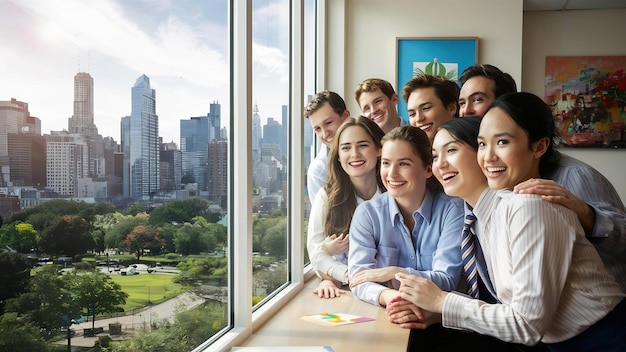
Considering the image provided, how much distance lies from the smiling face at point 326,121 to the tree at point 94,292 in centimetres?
195

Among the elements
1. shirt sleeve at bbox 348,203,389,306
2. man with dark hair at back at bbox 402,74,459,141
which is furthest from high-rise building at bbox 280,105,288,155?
shirt sleeve at bbox 348,203,389,306

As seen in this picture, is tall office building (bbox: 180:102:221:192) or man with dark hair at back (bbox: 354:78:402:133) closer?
tall office building (bbox: 180:102:221:192)

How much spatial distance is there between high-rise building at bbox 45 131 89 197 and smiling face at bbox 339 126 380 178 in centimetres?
157

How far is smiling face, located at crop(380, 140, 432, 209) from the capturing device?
2.51 metres

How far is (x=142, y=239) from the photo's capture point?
1.68m

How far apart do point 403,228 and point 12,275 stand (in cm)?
166

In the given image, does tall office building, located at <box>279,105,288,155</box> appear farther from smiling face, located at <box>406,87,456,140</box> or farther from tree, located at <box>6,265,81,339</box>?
tree, located at <box>6,265,81,339</box>

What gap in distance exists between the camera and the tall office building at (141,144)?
5.28ft

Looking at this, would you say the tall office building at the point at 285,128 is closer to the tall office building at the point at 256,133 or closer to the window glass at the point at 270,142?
the window glass at the point at 270,142

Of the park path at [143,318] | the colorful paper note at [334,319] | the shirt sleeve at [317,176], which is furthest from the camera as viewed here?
the shirt sleeve at [317,176]

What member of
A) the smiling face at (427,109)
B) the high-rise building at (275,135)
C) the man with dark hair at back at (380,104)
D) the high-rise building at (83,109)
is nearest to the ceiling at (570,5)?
the man with dark hair at back at (380,104)

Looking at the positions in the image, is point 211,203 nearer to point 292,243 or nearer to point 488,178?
point 488,178

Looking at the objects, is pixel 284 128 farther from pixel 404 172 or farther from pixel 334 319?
pixel 334 319

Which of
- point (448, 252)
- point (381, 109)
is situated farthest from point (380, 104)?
point (448, 252)
